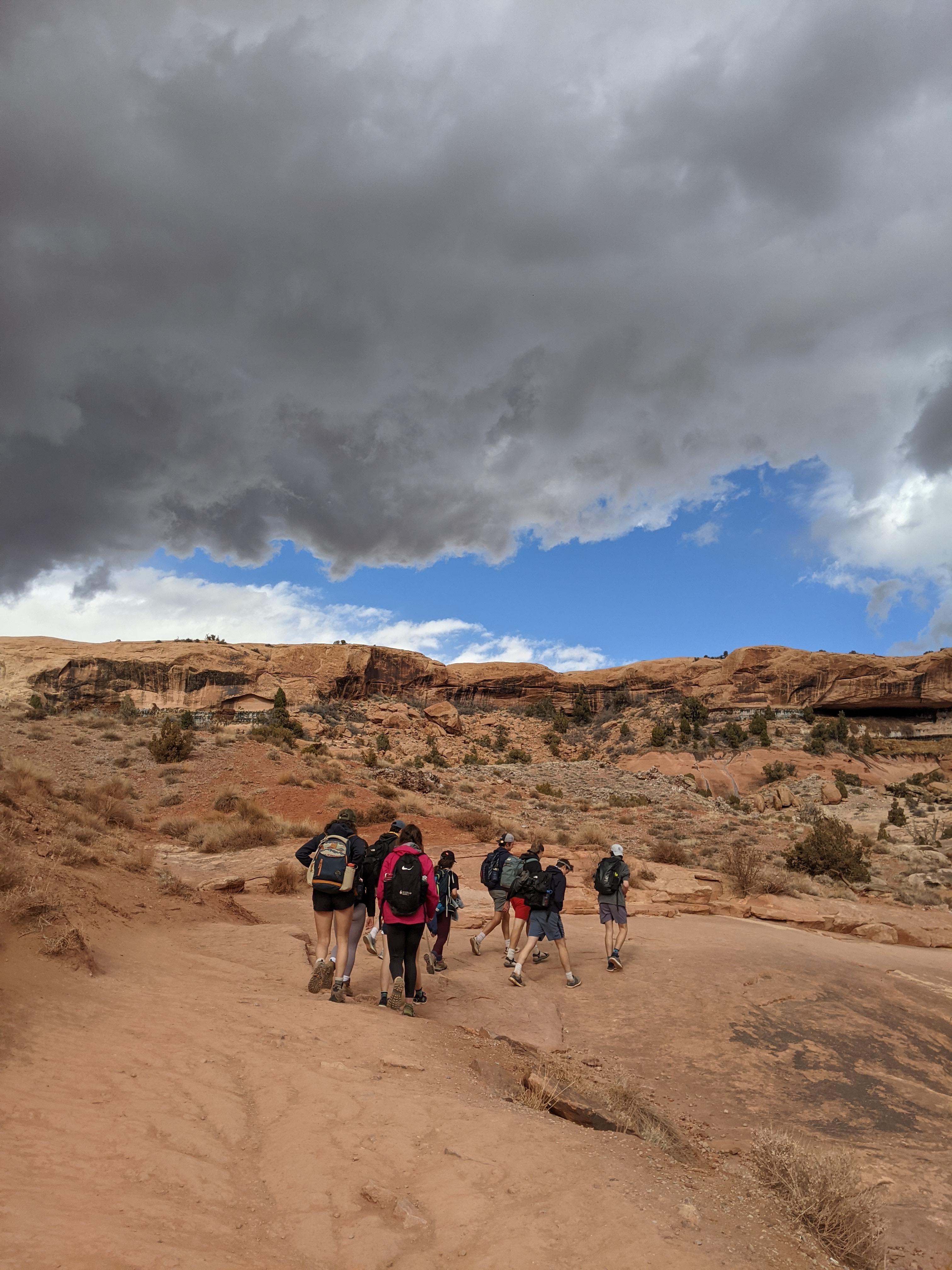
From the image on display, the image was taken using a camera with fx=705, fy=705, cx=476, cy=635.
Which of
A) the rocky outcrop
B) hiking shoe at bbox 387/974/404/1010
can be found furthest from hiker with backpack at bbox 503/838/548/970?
the rocky outcrop

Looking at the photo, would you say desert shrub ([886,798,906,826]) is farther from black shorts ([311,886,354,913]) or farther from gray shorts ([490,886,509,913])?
black shorts ([311,886,354,913])

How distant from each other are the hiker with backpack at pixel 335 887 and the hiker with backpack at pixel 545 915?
97.7 inches

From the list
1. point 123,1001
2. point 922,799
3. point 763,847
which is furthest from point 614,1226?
point 922,799

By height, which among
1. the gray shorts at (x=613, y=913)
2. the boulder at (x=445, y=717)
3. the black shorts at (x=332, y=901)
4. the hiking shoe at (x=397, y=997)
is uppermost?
the boulder at (x=445, y=717)

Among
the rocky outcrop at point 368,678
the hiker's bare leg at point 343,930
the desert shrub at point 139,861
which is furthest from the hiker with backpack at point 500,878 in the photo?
the rocky outcrop at point 368,678

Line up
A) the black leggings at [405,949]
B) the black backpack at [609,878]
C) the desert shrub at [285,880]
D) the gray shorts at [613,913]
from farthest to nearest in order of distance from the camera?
1. the desert shrub at [285,880]
2. the gray shorts at [613,913]
3. the black backpack at [609,878]
4. the black leggings at [405,949]

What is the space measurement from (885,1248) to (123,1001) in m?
5.97

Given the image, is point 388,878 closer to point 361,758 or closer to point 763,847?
point 763,847

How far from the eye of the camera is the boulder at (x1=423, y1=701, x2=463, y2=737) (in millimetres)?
50094

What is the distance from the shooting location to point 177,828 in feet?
60.2

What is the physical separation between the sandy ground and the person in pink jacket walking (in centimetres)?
39

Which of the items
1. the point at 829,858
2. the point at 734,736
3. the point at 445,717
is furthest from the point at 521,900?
the point at 445,717

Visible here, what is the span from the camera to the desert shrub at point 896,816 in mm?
26078

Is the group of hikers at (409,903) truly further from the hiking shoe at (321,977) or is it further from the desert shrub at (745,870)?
the desert shrub at (745,870)
